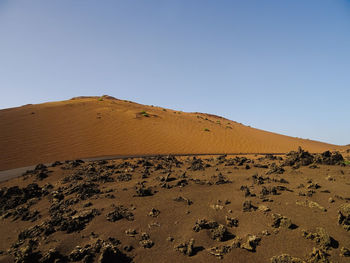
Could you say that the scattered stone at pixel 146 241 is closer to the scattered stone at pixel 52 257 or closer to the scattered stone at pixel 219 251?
the scattered stone at pixel 219 251

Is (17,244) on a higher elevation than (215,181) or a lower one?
lower

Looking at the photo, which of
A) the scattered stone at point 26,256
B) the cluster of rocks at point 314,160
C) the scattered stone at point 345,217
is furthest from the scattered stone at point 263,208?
the scattered stone at point 26,256

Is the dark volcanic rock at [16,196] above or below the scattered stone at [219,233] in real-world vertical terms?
below

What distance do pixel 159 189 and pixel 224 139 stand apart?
44.7 feet

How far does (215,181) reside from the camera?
5926 mm

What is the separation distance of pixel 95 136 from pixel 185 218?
1238cm

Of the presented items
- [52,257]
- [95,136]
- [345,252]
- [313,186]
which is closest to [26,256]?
[52,257]

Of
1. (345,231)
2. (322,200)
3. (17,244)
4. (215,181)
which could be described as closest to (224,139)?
(215,181)

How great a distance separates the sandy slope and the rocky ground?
5963 mm

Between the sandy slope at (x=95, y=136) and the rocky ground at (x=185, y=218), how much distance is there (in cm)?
596

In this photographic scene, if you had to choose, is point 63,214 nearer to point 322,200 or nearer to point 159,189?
point 159,189

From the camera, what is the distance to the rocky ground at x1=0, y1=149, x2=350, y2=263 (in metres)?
3.11

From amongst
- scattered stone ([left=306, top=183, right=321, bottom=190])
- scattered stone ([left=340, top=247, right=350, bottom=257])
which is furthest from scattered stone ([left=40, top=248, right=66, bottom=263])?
scattered stone ([left=306, top=183, right=321, bottom=190])

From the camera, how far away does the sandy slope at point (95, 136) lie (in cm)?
1198
